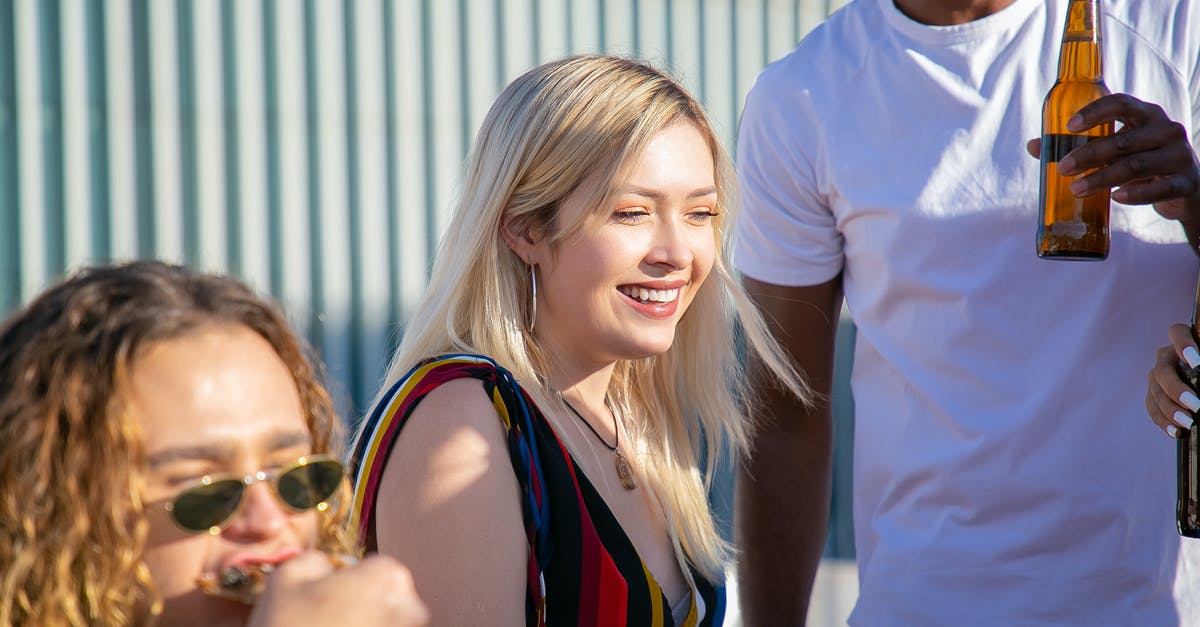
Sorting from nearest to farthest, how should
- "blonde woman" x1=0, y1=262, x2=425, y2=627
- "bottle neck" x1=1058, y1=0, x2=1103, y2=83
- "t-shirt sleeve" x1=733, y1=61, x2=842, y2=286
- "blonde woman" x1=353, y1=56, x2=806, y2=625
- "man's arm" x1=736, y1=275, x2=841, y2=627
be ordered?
"blonde woman" x1=0, y1=262, x2=425, y2=627 → "blonde woman" x1=353, y1=56, x2=806, y2=625 → "bottle neck" x1=1058, y1=0, x2=1103, y2=83 → "t-shirt sleeve" x1=733, y1=61, x2=842, y2=286 → "man's arm" x1=736, y1=275, x2=841, y2=627

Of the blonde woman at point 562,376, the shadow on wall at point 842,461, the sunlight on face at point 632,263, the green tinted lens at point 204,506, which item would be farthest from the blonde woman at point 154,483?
the shadow on wall at point 842,461

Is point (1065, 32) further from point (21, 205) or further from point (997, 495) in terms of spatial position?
point (21, 205)

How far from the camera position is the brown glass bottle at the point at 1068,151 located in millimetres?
2291

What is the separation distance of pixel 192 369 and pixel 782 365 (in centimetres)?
158

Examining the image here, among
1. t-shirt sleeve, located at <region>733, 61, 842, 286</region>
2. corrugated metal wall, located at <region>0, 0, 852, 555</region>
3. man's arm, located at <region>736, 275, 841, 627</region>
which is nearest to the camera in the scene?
t-shirt sleeve, located at <region>733, 61, 842, 286</region>

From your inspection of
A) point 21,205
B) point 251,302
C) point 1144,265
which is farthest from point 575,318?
point 21,205

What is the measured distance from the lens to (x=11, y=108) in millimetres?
5375

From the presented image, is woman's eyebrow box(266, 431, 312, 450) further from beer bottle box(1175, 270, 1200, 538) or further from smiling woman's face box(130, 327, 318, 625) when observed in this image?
beer bottle box(1175, 270, 1200, 538)

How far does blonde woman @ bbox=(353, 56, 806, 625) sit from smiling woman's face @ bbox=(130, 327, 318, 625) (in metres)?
0.52

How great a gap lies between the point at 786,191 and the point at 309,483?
59.7 inches

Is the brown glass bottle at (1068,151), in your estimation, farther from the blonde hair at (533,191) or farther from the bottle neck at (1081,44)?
the blonde hair at (533,191)

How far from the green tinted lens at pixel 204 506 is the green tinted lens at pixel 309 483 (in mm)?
70

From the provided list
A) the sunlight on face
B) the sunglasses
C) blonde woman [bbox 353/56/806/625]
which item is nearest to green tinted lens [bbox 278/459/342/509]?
the sunglasses

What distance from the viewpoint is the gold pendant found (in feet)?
7.86
